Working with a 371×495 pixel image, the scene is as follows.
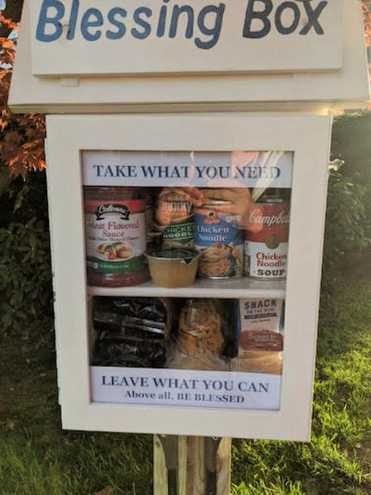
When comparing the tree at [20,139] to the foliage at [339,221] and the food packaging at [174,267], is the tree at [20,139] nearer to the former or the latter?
the food packaging at [174,267]

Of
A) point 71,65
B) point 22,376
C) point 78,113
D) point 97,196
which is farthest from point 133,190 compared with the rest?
point 22,376

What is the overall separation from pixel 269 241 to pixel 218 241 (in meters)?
0.13

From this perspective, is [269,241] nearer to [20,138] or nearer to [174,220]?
[174,220]

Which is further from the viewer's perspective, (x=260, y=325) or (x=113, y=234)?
(x=260, y=325)

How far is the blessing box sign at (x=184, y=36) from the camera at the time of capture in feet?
3.50

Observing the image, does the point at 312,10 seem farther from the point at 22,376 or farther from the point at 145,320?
the point at 22,376

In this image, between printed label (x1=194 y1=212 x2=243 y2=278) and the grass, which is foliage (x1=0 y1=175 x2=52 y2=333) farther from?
printed label (x1=194 y1=212 x2=243 y2=278)

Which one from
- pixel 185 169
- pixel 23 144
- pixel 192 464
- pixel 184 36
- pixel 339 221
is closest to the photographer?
pixel 184 36

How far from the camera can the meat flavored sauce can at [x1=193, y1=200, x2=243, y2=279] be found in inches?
51.0

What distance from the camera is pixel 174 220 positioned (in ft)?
4.30

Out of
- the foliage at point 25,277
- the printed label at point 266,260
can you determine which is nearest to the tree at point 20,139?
the foliage at point 25,277

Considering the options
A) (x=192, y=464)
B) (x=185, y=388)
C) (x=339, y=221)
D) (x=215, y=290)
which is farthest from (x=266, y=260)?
(x=339, y=221)

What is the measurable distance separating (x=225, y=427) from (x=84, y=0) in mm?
1027

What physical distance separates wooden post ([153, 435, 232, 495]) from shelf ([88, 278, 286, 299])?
450 mm
